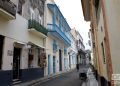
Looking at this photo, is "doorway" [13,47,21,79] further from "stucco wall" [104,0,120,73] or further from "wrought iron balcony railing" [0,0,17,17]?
"stucco wall" [104,0,120,73]

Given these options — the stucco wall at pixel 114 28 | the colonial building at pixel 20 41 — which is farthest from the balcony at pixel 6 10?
the stucco wall at pixel 114 28

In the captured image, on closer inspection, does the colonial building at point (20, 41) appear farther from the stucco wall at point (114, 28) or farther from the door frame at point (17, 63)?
the stucco wall at point (114, 28)

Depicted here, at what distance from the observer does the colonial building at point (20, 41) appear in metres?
12.6

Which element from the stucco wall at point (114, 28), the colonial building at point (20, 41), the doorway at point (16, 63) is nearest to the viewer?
the stucco wall at point (114, 28)

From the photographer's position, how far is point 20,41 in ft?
50.1

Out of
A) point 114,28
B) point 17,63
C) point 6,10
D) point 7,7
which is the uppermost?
point 7,7

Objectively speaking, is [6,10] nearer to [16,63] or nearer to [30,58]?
[16,63]

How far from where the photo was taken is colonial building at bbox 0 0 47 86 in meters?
12.6

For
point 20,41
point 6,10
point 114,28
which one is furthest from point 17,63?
point 114,28

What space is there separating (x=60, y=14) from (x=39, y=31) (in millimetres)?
9935

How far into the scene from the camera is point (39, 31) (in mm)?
18656

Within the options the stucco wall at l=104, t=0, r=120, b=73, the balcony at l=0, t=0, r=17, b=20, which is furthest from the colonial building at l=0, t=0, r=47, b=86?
the stucco wall at l=104, t=0, r=120, b=73

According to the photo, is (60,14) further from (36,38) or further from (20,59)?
(20,59)

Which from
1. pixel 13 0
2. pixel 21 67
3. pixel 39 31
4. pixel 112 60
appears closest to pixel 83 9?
pixel 39 31
